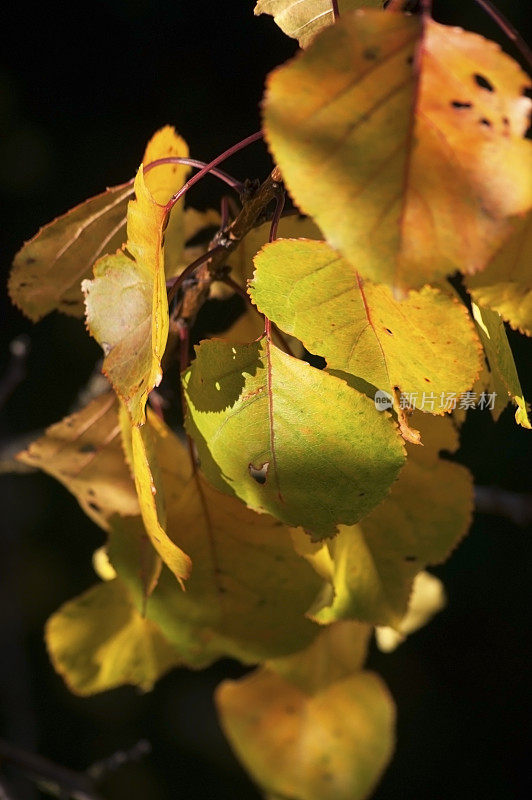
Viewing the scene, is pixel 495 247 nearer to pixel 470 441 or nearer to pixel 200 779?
pixel 470 441

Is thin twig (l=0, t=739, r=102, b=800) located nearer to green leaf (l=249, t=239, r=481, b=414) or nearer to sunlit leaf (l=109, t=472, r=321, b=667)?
sunlit leaf (l=109, t=472, r=321, b=667)

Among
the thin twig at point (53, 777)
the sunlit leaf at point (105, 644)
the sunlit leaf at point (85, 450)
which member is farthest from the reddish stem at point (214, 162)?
the thin twig at point (53, 777)

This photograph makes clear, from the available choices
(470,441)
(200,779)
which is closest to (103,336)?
(470,441)

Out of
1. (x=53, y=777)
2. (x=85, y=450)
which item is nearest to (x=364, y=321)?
(x=85, y=450)

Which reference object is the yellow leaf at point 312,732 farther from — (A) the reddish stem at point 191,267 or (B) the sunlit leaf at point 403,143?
(B) the sunlit leaf at point 403,143

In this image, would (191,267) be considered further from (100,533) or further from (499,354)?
(100,533)

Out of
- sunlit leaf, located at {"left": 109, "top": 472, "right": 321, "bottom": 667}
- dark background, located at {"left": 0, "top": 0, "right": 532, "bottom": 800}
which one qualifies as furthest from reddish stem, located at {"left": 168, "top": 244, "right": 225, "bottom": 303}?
dark background, located at {"left": 0, "top": 0, "right": 532, "bottom": 800}
